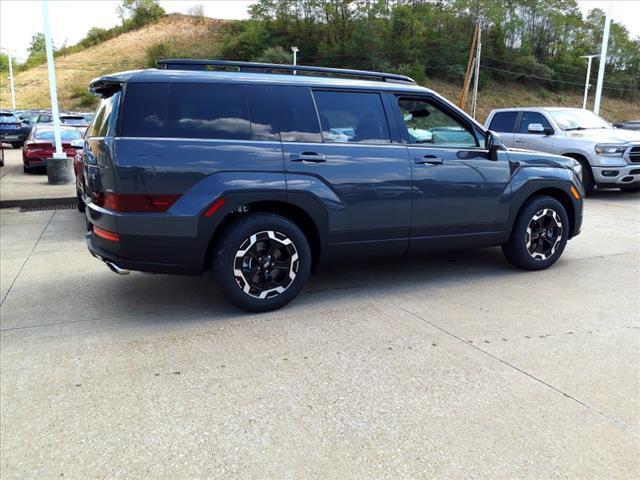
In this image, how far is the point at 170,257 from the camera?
4.12m

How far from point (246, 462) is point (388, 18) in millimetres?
78801

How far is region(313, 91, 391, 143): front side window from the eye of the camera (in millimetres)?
4559

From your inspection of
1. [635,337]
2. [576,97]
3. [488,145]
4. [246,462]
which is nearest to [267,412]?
[246,462]

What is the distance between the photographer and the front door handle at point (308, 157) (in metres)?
4.33

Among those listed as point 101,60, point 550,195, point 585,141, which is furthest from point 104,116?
point 101,60

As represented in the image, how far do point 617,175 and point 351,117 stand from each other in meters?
8.51

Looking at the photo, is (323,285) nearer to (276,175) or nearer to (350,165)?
(350,165)

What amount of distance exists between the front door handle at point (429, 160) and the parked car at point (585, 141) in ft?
24.2

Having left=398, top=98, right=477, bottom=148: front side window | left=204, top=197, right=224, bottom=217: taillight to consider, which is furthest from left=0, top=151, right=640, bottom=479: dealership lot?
left=398, top=98, right=477, bottom=148: front side window

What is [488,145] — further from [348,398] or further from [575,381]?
[348,398]

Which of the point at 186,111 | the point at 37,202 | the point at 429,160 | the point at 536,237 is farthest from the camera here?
the point at 37,202

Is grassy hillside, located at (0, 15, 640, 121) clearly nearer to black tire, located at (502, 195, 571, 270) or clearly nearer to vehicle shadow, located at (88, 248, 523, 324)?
vehicle shadow, located at (88, 248, 523, 324)

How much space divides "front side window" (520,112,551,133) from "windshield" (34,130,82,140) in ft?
39.2

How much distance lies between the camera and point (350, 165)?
14.9 feet
